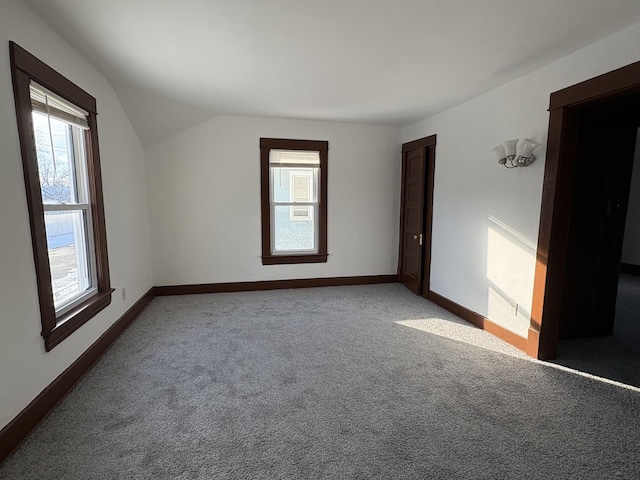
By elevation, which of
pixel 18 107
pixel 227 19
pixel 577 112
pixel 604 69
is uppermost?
Answer: pixel 227 19

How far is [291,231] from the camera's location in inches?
190

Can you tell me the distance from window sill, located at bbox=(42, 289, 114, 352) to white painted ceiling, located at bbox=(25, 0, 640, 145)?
6.55 feet

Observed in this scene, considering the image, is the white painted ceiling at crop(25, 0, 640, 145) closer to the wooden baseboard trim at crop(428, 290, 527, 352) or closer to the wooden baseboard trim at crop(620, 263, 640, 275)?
the wooden baseboard trim at crop(428, 290, 527, 352)

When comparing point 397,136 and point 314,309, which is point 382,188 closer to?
point 397,136

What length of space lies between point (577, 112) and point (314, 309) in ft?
10.3

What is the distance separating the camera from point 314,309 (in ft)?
12.9

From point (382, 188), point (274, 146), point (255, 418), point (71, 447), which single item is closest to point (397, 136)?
point (382, 188)

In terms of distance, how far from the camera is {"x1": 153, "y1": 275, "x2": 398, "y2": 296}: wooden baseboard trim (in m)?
4.45

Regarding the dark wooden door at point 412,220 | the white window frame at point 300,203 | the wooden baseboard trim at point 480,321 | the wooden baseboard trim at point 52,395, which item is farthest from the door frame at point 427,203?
the wooden baseboard trim at point 52,395

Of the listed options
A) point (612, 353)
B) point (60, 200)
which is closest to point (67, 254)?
point (60, 200)

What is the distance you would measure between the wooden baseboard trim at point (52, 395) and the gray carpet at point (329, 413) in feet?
0.19

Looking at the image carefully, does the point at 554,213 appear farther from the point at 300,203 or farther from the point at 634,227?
the point at 634,227

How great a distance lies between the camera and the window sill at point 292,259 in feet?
15.3

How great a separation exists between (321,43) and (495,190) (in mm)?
2132
